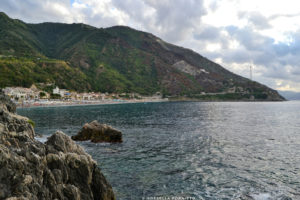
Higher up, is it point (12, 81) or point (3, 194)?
point (12, 81)

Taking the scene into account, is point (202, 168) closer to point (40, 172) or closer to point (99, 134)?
point (40, 172)

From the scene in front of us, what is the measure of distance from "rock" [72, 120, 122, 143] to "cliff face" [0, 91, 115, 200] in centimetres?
2008

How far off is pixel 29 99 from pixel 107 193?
16313 centimetres

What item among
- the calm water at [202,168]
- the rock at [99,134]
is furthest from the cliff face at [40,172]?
the rock at [99,134]

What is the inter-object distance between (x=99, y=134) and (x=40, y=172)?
89.7 ft

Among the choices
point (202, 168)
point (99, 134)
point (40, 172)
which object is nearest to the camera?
point (40, 172)

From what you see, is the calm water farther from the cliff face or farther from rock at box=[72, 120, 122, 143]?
the cliff face

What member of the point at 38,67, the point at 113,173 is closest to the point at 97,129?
the point at 113,173

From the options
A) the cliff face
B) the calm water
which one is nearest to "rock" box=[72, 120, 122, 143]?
the calm water

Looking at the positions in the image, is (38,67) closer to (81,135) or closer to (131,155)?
(81,135)

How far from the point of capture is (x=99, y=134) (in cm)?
3734

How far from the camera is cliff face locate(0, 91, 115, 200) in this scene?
8859mm

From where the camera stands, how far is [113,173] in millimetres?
21203

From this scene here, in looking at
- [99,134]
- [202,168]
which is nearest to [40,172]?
[202,168]
